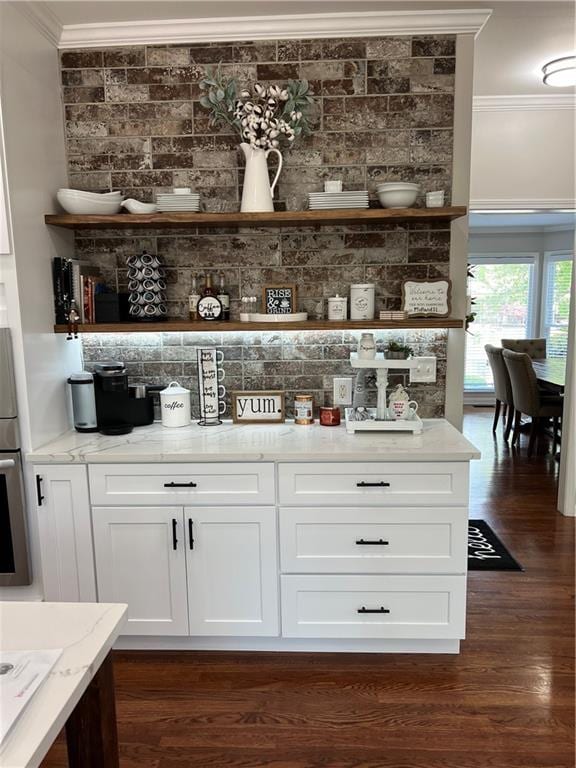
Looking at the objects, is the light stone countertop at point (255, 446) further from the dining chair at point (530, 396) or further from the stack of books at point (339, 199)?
the dining chair at point (530, 396)

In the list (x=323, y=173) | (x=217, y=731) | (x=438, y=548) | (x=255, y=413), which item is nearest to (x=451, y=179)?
(x=323, y=173)

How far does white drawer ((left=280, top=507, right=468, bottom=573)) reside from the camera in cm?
236

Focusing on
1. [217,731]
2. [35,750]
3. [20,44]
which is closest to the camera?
[35,750]

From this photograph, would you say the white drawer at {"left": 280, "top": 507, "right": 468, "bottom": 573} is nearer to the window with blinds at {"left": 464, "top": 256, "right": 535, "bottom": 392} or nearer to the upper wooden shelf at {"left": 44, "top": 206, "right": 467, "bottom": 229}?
the upper wooden shelf at {"left": 44, "top": 206, "right": 467, "bottom": 229}

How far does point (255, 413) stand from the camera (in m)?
2.84

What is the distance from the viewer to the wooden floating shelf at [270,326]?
8.60 ft

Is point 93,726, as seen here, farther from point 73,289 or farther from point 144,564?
point 73,289

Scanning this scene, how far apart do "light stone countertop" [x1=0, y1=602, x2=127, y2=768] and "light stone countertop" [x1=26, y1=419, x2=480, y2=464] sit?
1.13 m

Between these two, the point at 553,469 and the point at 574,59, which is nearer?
the point at 574,59

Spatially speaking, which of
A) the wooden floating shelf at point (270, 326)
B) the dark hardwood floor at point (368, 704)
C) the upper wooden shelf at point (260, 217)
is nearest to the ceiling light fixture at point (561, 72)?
the upper wooden shelf at point (260, 217)

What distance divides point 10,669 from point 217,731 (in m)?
1.33

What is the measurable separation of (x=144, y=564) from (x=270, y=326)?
3.87 ft

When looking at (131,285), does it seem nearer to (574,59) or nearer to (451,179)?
(451,179)

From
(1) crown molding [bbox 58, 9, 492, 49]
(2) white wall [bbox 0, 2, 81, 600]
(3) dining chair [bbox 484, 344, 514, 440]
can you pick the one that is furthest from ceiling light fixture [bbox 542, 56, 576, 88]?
(3) dining chair [bbox 484, 344, 514, 440]
